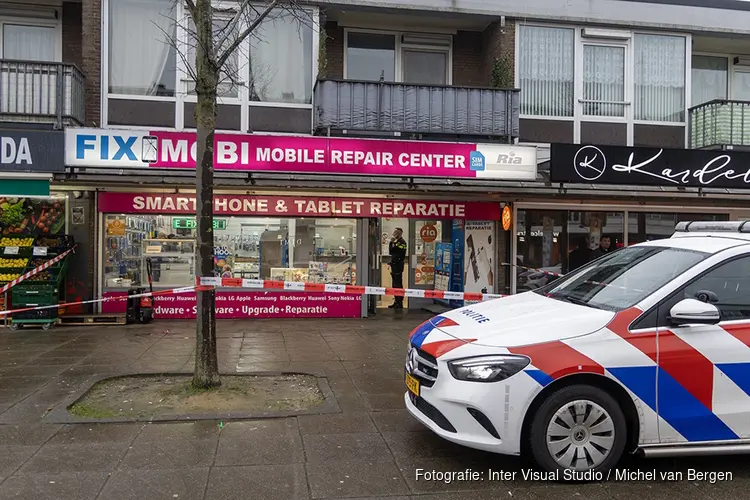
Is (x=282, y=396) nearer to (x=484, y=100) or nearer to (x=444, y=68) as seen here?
(x=484, y=100)

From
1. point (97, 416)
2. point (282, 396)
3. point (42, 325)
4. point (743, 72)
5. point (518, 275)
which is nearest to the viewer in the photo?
point (97, 416)

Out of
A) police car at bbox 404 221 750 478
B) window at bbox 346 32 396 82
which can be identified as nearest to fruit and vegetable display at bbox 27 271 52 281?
window at bbox 346 32 396 82

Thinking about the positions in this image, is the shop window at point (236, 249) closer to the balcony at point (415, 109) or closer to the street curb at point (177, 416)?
the balcony at point (415, 109)

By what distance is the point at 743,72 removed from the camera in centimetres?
1462

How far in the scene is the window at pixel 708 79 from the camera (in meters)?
14.4

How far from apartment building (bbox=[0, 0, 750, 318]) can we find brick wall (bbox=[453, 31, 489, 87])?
0.04 metres

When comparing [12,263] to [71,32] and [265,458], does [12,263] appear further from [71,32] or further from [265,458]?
[265,458]

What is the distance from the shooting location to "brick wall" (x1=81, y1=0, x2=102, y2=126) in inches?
440

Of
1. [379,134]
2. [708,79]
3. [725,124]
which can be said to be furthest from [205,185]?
[708,79]

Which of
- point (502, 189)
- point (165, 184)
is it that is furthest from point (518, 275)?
point (165, 184)

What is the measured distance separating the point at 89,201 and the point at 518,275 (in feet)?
28.9

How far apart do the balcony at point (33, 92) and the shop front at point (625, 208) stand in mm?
8808

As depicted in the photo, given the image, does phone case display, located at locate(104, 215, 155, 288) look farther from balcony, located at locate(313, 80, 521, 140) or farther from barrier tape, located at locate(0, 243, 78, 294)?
balcony, located at locate(313, 80, 521, 140)

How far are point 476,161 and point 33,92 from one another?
26.3 feet
